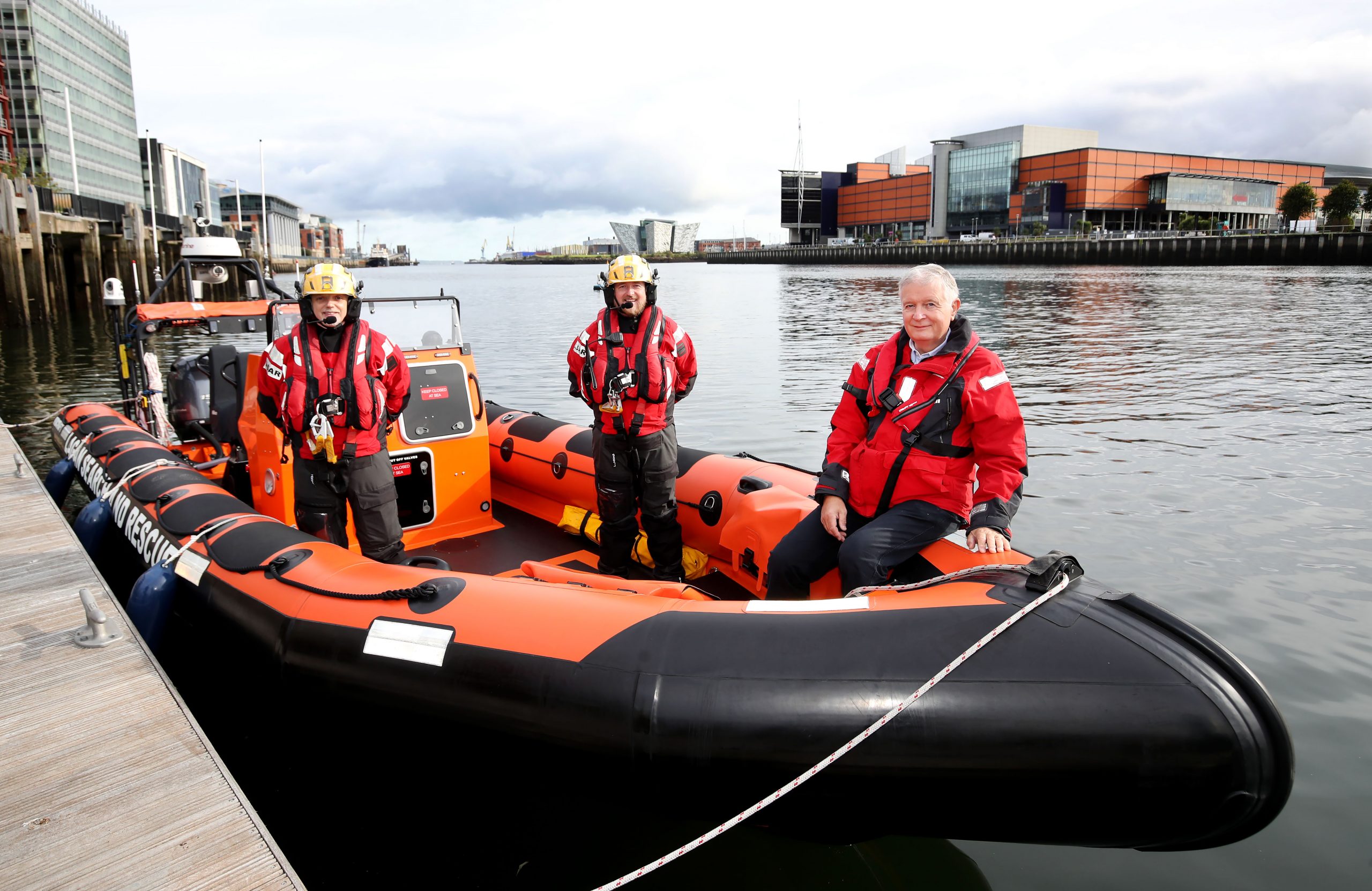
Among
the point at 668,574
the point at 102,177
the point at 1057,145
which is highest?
the point at 1057,145

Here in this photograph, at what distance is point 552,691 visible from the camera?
2516 mm

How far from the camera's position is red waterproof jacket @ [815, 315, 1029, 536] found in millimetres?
2705

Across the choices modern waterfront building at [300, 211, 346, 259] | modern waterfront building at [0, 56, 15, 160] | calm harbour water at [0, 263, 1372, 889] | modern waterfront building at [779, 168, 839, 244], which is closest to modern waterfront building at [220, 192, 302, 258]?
modern waterfront building at [300, 211, 346, 259]

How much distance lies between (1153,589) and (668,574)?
3.03 meters

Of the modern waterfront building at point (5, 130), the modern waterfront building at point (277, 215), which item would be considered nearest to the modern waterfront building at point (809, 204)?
the modern waterfront building at point (277, 215)

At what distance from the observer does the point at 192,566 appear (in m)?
3.57

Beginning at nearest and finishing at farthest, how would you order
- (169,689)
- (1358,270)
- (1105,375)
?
1. (169,689)
2. (1105,375)
3. (1358,270)

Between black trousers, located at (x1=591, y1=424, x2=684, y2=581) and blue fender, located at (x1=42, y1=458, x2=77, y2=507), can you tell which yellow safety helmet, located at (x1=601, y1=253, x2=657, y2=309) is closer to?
black trousers, located at (x1=591, y1=424, x2=684, y2=581)

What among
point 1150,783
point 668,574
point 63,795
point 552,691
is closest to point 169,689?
point 63,795

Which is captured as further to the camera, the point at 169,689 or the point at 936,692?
the point at 169,689

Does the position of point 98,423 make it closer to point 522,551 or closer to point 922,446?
point 522,551

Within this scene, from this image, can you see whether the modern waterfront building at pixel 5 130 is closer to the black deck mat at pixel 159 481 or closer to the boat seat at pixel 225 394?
the boat seat at pixel 225 394

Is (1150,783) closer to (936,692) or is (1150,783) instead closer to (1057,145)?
(936,692)

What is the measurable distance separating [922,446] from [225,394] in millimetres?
5207
